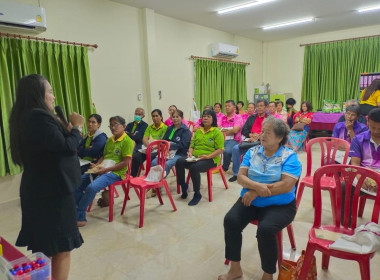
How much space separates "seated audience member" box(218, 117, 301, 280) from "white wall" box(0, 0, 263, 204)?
2.88 metres

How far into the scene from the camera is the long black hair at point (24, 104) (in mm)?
1282

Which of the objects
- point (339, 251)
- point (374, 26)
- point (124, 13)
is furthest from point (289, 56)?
point (339, 251)

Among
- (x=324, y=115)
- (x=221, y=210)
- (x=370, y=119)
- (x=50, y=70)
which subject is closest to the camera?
(x=370, y=119)

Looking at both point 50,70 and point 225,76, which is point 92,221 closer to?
point 50,70

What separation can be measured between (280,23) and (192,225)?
4.83 metres

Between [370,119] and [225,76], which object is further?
[225,76]

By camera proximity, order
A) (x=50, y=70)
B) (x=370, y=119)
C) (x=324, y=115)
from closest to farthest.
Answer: (x=370, y=119), (x=50, y=70), (x=324, y=115)

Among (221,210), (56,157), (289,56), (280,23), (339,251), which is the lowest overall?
(221,210)

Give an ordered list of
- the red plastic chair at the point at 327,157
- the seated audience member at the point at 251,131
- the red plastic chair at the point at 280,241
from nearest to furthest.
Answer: the red plastic chair at the point at 280,241
the red plastic chair at the point at 327,157
the seated audience member at the point at 251,131

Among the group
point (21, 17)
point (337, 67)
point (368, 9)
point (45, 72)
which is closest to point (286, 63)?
point (337, 67)

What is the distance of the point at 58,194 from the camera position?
1.32 meters

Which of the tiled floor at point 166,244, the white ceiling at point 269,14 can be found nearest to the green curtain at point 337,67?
the white ceiling at point 269,14

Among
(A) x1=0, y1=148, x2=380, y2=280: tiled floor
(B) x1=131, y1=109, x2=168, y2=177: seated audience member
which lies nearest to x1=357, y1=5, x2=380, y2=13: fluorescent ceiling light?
(A) x1=0, y1=148, x2=380, y2=280: tiled floor

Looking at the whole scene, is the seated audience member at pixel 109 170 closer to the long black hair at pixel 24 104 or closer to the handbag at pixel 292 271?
the long black hair at pixel 24 104
